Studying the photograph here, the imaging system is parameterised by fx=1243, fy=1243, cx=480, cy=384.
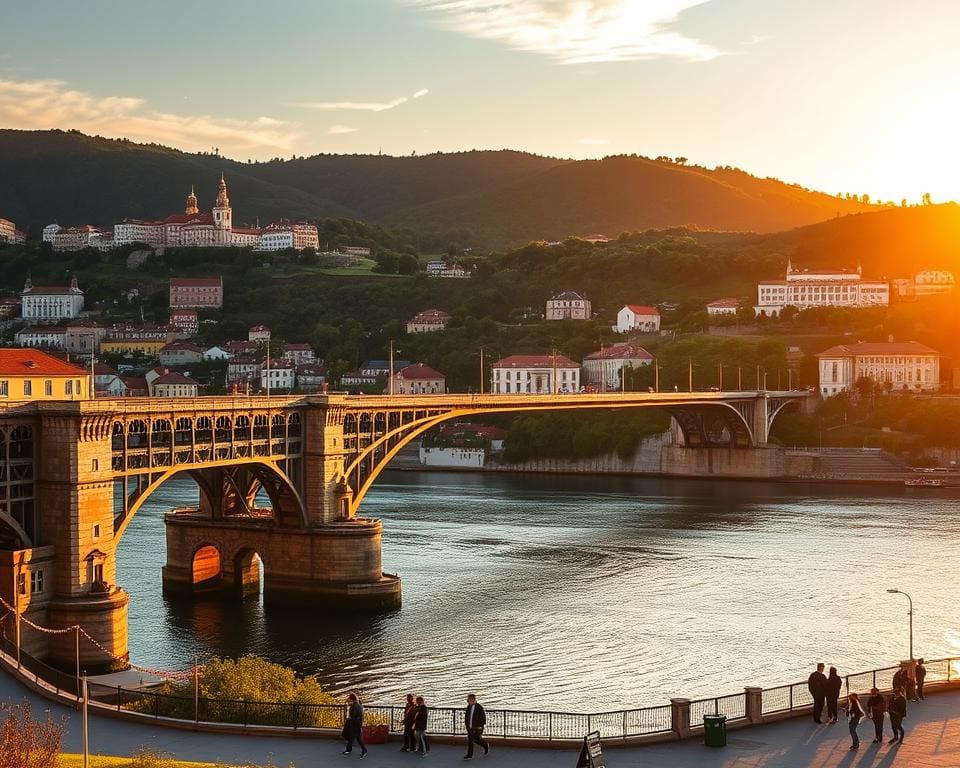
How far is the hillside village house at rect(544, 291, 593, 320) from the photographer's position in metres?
163

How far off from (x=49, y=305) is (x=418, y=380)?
7032 centimetres

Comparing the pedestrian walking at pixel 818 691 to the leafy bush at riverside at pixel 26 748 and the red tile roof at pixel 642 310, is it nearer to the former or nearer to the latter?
the leafy bush at riverside at pixel 26 748

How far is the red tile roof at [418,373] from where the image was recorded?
133 metres

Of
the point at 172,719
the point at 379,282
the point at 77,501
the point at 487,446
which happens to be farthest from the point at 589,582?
the point at 379,282

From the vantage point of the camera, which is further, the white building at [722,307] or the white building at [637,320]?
the white building at [722,307]

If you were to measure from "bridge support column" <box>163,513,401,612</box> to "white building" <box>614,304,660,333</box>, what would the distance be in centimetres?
10360

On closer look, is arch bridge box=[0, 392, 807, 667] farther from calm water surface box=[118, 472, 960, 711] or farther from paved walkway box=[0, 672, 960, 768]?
paved walkway box=[0, 672, 960, 768]

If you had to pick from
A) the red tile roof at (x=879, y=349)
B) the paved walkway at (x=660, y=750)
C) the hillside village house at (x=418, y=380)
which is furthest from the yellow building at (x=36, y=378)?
the red tile roof at (x=879, y=349)

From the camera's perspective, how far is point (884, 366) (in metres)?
123

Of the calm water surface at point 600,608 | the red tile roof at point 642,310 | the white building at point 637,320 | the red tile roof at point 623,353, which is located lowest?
the calm water surface at point 600,608

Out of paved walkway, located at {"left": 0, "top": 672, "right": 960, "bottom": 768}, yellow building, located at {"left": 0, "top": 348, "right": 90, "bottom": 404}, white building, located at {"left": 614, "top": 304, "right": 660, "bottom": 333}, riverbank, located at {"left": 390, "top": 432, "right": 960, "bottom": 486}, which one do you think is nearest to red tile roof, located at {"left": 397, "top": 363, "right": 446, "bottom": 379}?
riverbank, located at {"left": 390, "top": 432, "right": 960, "bottom": 486}

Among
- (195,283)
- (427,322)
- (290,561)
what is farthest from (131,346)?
(290,561)

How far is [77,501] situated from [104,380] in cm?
9831

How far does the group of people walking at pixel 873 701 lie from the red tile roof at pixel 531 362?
355ft
